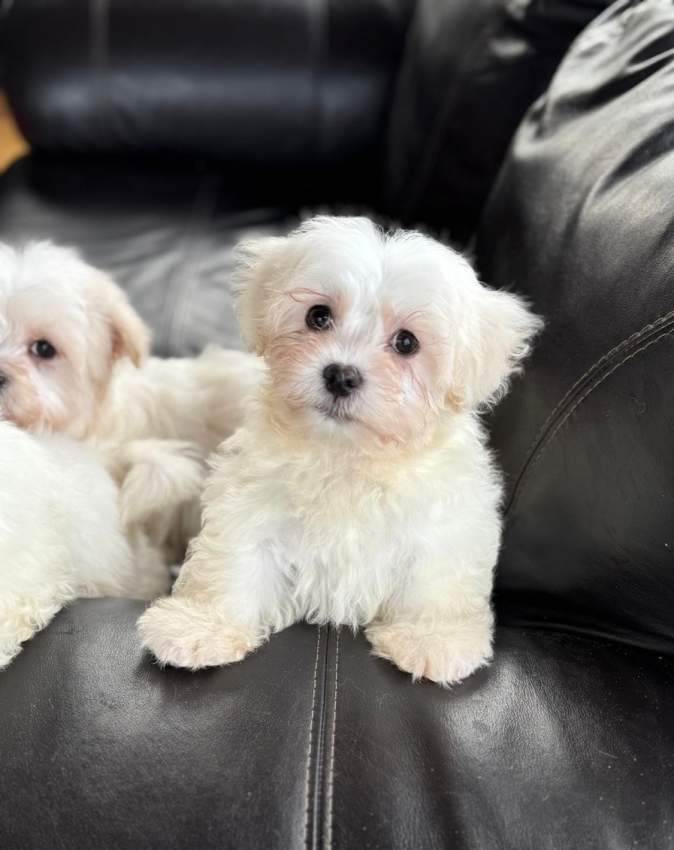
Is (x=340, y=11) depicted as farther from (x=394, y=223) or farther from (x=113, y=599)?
(x=113, y=599)

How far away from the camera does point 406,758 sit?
85 cm

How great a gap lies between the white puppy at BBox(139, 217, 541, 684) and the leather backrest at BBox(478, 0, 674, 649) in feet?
0.23

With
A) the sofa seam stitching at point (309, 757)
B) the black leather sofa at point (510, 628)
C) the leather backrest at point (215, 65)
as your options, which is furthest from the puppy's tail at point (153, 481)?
the leather backrest at point (215, 65)

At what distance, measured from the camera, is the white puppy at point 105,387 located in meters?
1.40

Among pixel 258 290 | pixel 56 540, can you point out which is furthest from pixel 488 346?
pixel 56 540

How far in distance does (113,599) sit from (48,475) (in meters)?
0.20

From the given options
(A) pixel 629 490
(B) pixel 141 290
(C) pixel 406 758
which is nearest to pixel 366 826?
(C) pixel 406 758

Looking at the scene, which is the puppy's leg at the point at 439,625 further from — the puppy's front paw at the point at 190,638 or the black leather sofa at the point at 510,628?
the puppy's front paw at the point at 190,638

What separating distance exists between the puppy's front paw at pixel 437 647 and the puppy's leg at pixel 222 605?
153mm

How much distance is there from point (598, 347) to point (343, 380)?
34cm

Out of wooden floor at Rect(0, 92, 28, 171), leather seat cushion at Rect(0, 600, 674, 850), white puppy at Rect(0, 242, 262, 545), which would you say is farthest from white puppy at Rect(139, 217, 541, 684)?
wooden floor at Rect(0, 92, 28, 171)

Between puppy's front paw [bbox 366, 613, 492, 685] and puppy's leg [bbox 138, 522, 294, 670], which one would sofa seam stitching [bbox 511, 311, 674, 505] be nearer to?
puppy's front paw [bbox 366, 613, 492, 685]

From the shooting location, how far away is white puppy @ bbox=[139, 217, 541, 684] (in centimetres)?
111

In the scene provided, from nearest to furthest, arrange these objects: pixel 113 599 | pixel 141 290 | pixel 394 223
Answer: pixel 113 599 → pixel 141 290 → pixel 394 223
